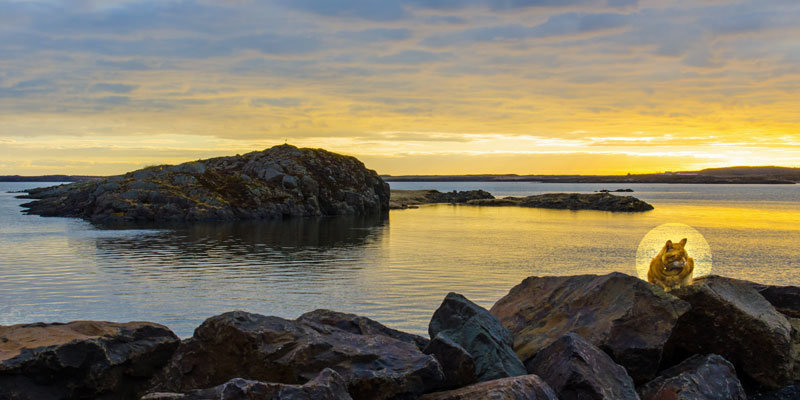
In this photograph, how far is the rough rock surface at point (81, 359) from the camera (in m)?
8.52

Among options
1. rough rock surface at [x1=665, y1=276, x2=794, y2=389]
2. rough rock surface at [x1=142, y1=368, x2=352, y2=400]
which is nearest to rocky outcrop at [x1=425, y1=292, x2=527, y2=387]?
rough rock surface at [x1=142, y1=368, x2=352, y2=400]

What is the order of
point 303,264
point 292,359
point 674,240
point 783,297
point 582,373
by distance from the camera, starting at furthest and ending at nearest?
point 674,240, point 303,264, point 783,297, point 292,359, point 582,373

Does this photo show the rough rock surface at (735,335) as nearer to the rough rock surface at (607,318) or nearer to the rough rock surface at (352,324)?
the rough rock surface at (607,318)

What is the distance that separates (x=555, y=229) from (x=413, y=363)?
5424 cm

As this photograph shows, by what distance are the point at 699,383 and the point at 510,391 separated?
3.71 meters

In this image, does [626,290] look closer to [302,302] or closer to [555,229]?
[302,302]

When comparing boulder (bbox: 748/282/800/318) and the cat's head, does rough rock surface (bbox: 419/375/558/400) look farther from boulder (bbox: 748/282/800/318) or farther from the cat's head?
boulder (bbox: 748/282/800/318)

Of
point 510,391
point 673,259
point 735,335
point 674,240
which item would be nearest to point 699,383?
point 735,335

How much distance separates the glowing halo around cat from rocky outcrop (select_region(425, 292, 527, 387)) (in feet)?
56.1

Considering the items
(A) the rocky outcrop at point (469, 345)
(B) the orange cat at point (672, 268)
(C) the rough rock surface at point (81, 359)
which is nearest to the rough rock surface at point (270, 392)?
(A) the rocky outcrop at point (469, 345)

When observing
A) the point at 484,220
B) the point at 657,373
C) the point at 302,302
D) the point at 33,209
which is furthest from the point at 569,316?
the point at 33,209

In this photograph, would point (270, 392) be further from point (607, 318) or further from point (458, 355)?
point (607, 318)

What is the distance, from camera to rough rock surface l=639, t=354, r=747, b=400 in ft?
28.8

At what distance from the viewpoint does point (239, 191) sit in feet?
243
